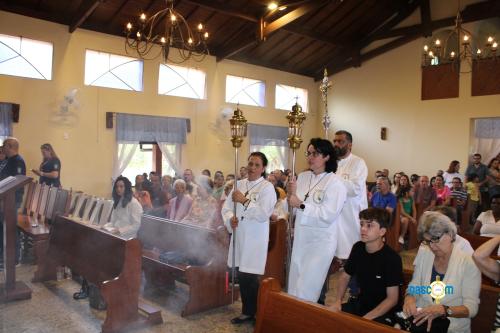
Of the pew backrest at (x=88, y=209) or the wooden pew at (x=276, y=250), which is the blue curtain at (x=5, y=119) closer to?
the pew backrest at (x=88, y=209)

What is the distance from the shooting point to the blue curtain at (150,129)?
9.78 m

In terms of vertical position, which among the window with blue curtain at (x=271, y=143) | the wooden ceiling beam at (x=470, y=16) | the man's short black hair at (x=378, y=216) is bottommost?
the man's short black hair at (x=378, y=216)

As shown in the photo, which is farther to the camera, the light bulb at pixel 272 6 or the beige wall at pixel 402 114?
the beige wall at pixel 402 114

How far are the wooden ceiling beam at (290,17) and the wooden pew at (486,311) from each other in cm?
784

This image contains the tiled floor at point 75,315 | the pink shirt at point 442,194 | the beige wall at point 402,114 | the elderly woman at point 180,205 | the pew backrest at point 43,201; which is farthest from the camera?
the beige wall at point 402,114

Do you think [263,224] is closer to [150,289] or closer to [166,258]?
[166,258]

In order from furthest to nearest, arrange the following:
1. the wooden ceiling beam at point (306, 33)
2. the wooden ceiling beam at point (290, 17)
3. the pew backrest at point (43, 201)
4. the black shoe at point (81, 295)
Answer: the wooden ceiling beam at point (306, 33) < the wooden ceiling beam at point (290, 17) < the pew backrest at point (43, 201) < the black shoe at point (81, 295)

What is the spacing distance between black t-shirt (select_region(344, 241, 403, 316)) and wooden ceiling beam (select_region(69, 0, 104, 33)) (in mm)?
7220

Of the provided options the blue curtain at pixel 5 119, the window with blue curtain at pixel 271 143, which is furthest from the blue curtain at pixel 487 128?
the blue curtain at pixel 5 119

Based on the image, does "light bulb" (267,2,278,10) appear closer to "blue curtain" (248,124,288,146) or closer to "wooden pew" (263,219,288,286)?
"blue curtain" (248,124,288,146)

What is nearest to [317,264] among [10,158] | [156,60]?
[10,158]

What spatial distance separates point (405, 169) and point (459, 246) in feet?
34.9

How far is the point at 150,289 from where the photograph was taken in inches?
191

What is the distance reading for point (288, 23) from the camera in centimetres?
1026
